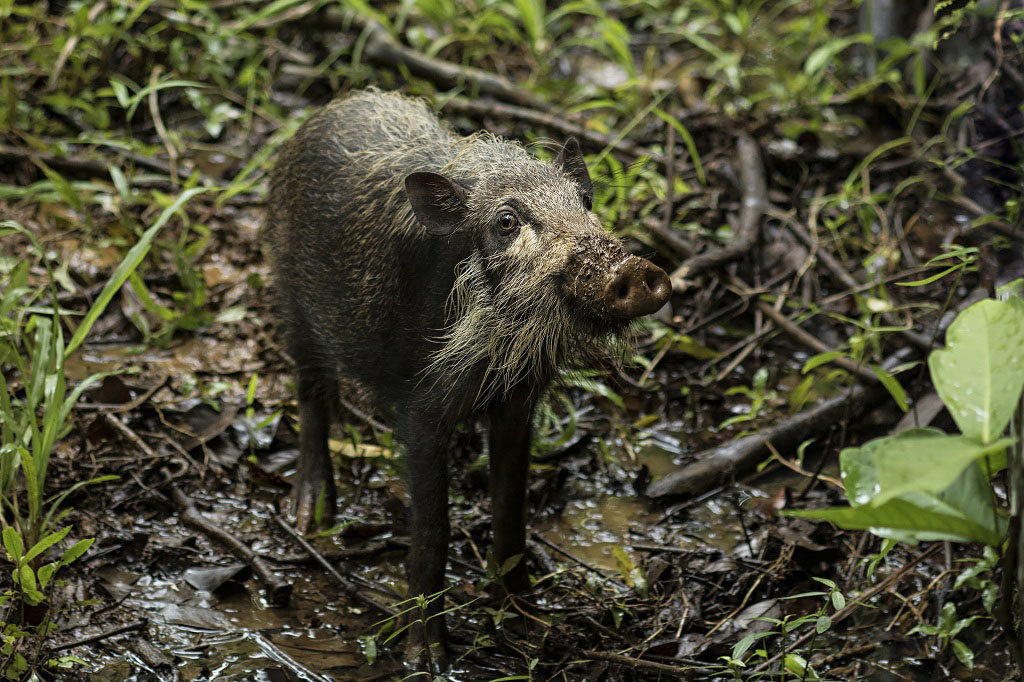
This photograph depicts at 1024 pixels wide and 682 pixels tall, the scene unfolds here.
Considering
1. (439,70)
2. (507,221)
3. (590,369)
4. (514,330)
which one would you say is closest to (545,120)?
(439,70)

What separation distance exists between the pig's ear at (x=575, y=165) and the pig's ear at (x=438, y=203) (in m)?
0.46

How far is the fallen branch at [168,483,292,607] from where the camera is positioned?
382 cm

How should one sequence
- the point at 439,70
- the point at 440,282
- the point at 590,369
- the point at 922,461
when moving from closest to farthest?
the point at 922,461 → the point at 440,282 → the point at 590,369 → the point at 439,70

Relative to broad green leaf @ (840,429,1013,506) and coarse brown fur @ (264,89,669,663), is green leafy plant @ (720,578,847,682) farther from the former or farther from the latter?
broad green leaf @ (840,429,1013,506)

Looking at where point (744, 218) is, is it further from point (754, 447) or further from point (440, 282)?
point (440, 282)

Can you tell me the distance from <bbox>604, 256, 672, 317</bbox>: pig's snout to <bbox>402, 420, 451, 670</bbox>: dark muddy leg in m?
0.94

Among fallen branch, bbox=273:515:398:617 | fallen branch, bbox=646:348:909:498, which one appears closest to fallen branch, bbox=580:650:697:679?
fallen branch, bbox=273:515:398:617

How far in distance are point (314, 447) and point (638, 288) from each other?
2070 mm

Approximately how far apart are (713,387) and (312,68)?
3912 mm

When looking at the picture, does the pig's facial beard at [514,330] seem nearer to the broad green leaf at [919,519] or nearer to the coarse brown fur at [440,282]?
the coarse brown fur at [440,282]

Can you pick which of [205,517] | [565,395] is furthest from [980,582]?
[205,517]

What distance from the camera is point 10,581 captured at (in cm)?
357

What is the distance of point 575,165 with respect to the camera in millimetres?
3801

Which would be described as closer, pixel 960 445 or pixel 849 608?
pixel 960 445
